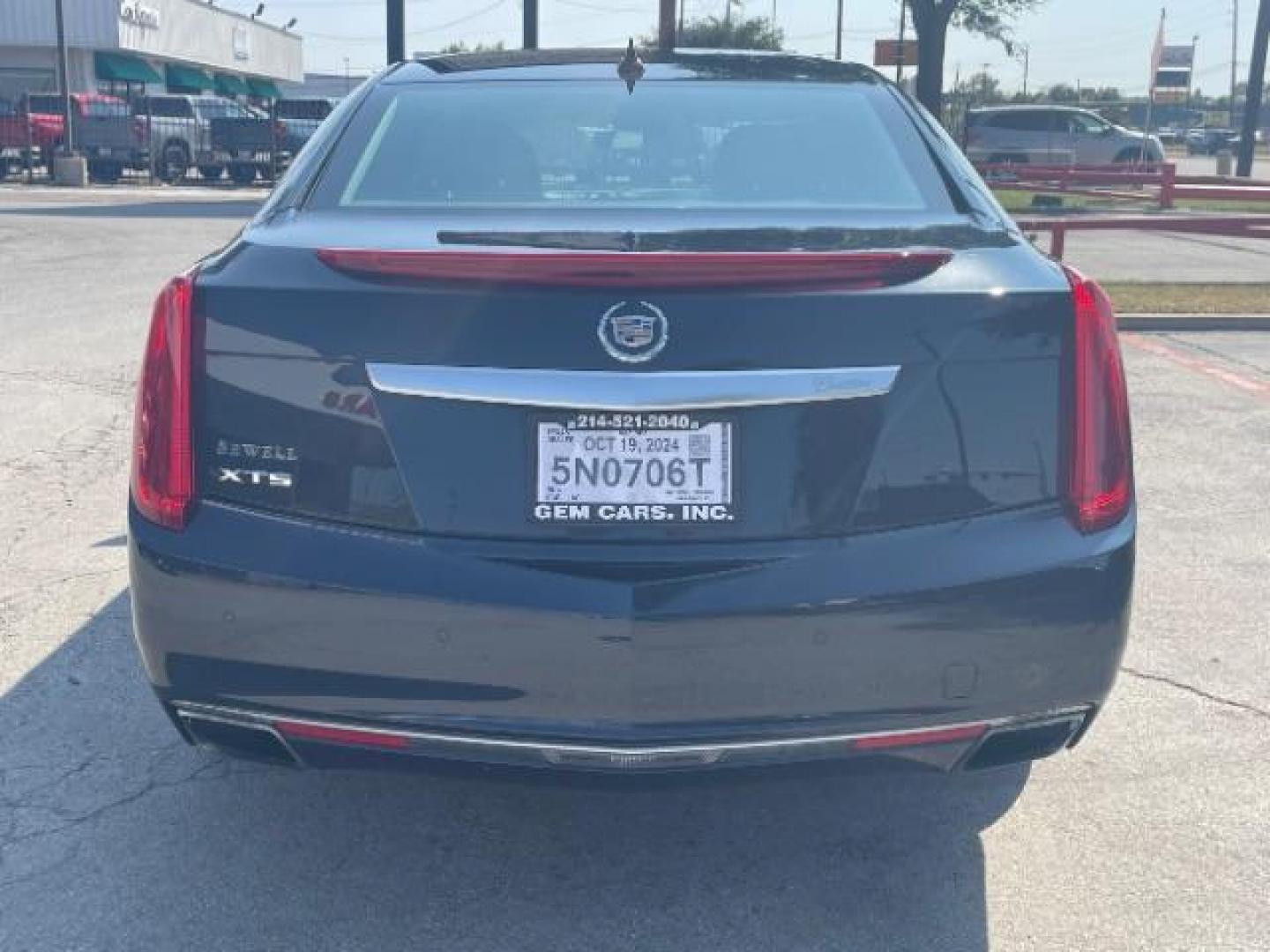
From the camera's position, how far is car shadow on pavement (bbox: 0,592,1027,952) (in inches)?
121

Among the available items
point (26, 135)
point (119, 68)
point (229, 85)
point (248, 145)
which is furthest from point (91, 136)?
point (229, 85)

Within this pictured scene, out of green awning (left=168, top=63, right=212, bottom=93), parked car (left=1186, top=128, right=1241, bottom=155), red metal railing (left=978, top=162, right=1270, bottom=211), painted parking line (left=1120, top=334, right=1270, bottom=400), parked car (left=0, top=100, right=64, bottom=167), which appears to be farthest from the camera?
parked car (left=1186, top=128, right=1241, bottom=155)

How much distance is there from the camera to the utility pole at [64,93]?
3077 cm

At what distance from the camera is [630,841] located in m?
3.49

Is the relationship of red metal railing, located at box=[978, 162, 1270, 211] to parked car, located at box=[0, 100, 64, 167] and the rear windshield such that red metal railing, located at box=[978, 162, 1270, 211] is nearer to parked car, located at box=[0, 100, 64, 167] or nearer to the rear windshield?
the rear windshield

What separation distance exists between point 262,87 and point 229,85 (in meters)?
5.39

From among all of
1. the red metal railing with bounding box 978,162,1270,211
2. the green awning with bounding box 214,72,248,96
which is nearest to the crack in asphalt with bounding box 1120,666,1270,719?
the red metal railing with bounding box 978,162,1270,211

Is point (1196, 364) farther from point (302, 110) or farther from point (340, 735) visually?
point (302, 110)

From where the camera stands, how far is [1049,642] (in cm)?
287

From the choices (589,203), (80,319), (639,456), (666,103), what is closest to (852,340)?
(639,456)

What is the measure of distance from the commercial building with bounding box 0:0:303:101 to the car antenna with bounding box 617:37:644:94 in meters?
43.4

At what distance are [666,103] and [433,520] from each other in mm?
1606

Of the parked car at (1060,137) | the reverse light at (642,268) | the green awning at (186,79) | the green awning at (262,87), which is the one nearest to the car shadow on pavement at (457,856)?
the reverse light at (642,268)

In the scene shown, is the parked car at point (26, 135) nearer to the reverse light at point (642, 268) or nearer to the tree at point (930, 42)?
the tree at point (930, 42)
